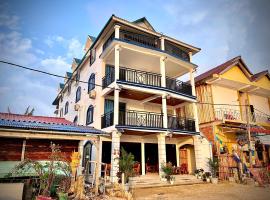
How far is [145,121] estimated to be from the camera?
15547 mm

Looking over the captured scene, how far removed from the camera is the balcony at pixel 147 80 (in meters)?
15.0

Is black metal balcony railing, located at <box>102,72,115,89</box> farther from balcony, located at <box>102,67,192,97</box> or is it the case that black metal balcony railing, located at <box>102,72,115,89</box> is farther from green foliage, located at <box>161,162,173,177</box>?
green foliage, located at <box>161,162,173,177</box>

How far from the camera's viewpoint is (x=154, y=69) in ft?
60.8

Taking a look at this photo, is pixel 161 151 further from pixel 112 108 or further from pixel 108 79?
pixel 108 79

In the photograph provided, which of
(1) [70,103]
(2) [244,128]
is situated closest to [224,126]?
(2) [244,128]

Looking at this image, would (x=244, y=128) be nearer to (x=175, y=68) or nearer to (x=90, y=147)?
(x=175, y=68)

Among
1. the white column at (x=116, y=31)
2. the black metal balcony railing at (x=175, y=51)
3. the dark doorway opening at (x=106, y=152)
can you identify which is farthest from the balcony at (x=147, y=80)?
the dark doorway opening at (x=106, y=152)

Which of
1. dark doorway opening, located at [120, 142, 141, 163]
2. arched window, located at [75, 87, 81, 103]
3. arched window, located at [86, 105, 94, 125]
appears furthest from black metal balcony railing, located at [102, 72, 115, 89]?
arched window, located at [75, 87, 81, 103]

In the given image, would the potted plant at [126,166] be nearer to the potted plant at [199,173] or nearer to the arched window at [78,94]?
the potted plant at [199,173]

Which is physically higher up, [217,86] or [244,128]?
[217,86]

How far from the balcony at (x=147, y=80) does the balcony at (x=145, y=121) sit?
2228 mm

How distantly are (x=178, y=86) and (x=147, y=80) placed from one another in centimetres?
321

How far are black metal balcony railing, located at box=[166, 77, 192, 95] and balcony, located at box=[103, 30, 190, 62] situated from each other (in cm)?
215

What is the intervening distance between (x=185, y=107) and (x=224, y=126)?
13.8 ft
